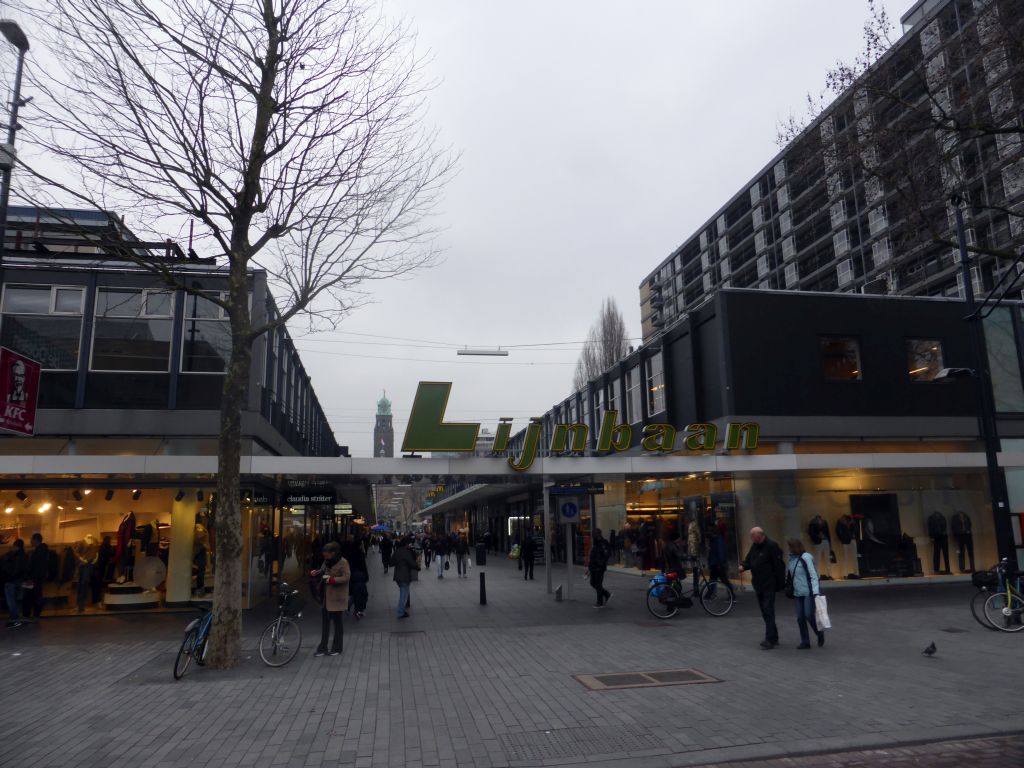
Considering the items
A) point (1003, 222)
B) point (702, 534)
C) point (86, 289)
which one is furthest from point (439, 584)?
point (1003, 222)

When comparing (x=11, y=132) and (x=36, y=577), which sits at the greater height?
(x=11, y=132)

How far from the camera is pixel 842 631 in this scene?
1263 centimetres

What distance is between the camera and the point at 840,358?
20.6 meters

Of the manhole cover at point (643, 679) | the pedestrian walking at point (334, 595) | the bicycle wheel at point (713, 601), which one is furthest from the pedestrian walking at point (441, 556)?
the manhole cover at point (643, 679)

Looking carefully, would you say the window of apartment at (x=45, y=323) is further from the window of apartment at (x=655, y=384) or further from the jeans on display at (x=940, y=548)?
the jeans on display at (x=940, y=548)

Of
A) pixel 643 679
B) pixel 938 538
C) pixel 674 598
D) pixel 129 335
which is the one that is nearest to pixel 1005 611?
pixel 674 598

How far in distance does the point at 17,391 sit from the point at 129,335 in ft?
25.7

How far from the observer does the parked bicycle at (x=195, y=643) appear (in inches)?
395

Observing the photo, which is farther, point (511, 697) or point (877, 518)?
point (877, 518)

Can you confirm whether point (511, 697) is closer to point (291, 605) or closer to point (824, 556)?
point (291, 605)

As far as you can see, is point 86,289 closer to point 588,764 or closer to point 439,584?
point 439,584

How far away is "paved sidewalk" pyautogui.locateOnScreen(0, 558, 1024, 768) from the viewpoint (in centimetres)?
677

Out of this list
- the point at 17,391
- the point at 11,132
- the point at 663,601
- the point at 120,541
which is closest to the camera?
the point at 11,132

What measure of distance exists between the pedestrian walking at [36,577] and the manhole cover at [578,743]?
13.3 metres
